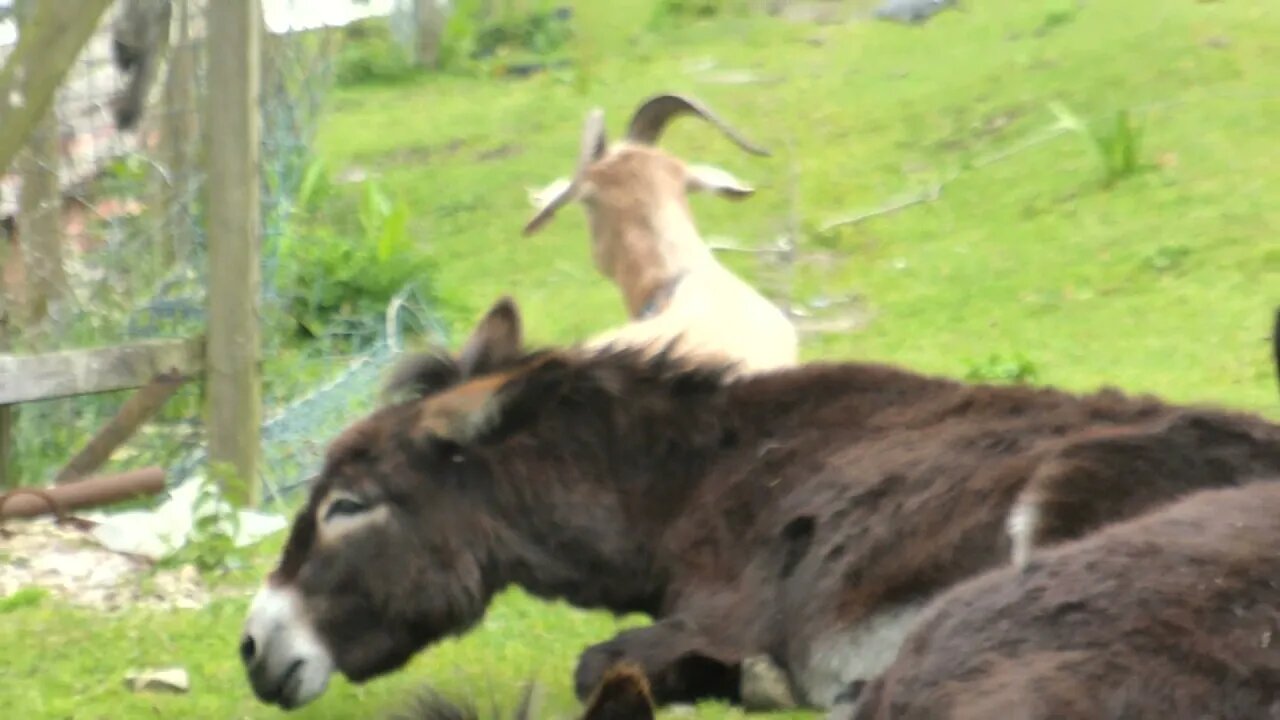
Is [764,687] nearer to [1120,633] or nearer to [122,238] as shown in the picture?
[1120,633]

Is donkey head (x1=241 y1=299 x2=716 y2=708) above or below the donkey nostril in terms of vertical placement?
above

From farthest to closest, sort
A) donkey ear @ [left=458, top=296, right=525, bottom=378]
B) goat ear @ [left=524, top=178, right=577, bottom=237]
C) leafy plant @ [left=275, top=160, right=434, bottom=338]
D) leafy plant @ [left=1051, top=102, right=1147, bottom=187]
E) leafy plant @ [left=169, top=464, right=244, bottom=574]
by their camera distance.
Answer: leafy plant @ [left=1051, top=102, right=1147, bottom=187] < leafy plant @ [left=275, top=160, right=434, bottom=338] < goat ear @ [left=524, top=178, right=577, bottom=237] < leafy plant @ [left=169, top=464, right=244, bottom=574] < donkey ear @ [left=458, top=296, right=525, bottom=378]

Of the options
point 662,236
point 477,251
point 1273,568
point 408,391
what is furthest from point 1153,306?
point 1273,568

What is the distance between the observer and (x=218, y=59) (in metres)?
6.23

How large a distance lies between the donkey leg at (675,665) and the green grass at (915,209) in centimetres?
11

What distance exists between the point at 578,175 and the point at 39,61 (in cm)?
701

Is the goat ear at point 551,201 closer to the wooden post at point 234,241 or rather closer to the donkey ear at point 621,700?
the wooden post at point 234,241

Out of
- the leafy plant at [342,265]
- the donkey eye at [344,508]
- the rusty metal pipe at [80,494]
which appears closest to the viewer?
the donkey eye at [344,508]

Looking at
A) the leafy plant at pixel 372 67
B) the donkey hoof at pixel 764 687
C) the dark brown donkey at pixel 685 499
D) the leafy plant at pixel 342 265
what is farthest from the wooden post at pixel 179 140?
the leafy plant at pixel 372 67

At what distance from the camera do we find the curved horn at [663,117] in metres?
9.84

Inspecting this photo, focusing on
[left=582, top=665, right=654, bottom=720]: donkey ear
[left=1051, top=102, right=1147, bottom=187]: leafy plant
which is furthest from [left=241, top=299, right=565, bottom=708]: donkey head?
[left=1051, top=102, right=1147, bottom=187]: leafy plant

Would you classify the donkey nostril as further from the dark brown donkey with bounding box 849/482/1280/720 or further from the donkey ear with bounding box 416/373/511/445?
the dark brown donkey with bounding box 849/482/1280/720

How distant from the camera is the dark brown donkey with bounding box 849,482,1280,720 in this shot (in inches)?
88.9

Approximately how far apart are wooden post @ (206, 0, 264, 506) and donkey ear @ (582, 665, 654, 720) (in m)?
3.77
